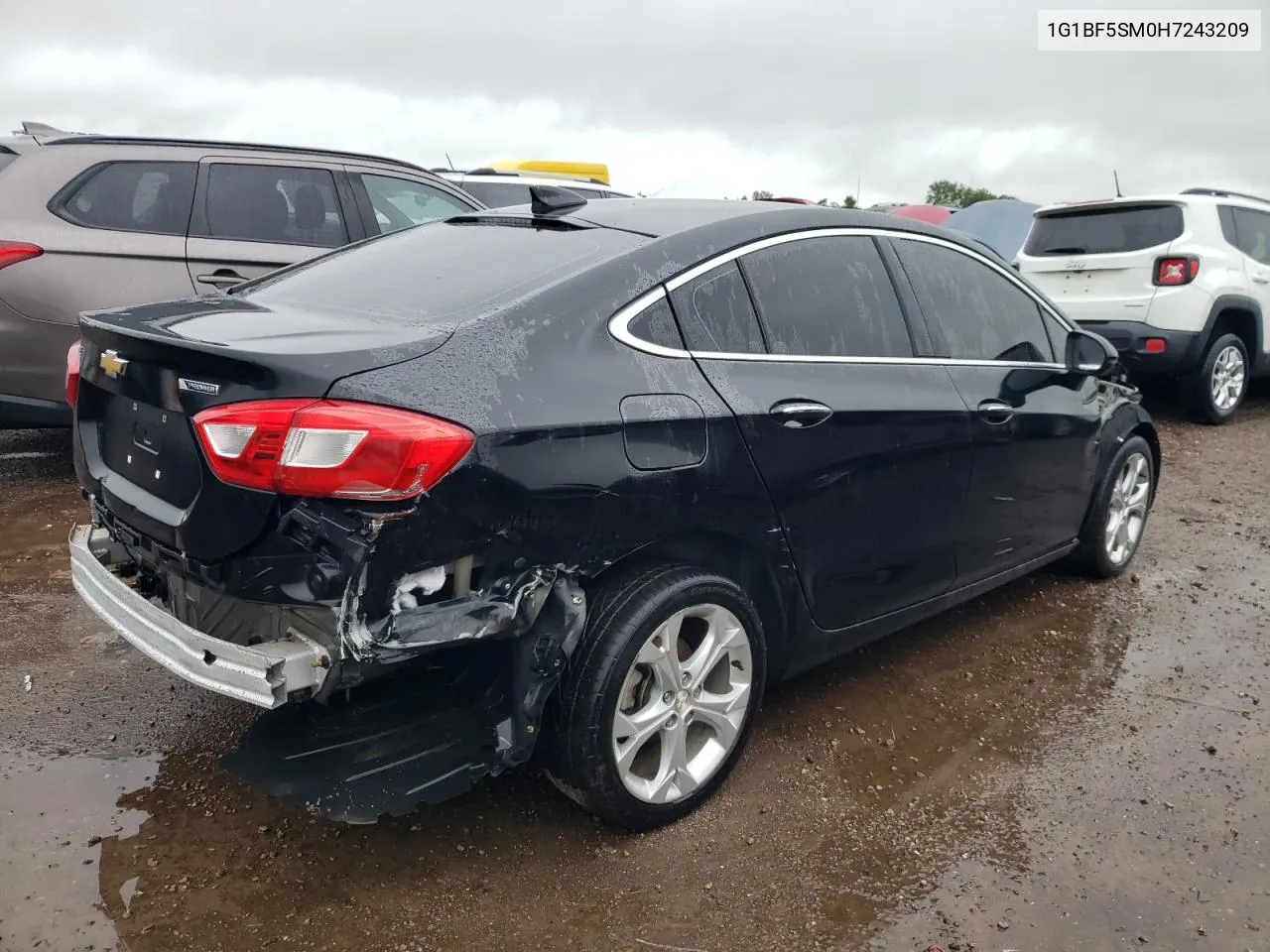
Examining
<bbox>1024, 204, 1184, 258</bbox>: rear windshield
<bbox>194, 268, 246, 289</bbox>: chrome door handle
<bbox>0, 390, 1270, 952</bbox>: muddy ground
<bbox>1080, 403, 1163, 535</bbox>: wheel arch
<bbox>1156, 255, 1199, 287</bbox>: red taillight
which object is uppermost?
<bbox>1024, 204, 1184, 258</bbox>: rear windshield

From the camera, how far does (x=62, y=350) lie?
4816 millimetres

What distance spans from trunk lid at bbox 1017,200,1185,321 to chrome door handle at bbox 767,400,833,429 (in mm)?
5516

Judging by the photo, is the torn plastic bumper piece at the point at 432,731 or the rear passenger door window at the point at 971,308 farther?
the rear passenger door window at the point at 971,308

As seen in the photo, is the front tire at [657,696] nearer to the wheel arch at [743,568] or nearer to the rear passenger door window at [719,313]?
the wheel arch at [743,568]

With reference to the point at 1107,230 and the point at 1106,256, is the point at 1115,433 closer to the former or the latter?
the point at 1106,256

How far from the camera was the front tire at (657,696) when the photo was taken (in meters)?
2.39

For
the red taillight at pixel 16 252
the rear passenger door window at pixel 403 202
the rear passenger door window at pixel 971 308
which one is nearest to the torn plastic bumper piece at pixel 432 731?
the rear passenger door window at pixel 971 308

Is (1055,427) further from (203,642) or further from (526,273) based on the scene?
(203,642)

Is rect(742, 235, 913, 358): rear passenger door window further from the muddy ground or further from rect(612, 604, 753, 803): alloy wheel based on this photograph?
the muddy ground

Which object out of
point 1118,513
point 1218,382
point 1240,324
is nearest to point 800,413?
point 1118,513

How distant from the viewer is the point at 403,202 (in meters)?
6.20

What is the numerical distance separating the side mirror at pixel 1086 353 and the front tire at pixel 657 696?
2110mm

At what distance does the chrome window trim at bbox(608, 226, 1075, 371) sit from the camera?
8.26 ft

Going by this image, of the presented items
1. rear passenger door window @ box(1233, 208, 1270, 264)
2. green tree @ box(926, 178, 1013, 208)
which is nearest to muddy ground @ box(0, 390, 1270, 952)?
rear passenger door window @ box(1233, 208, 1270, 264)
